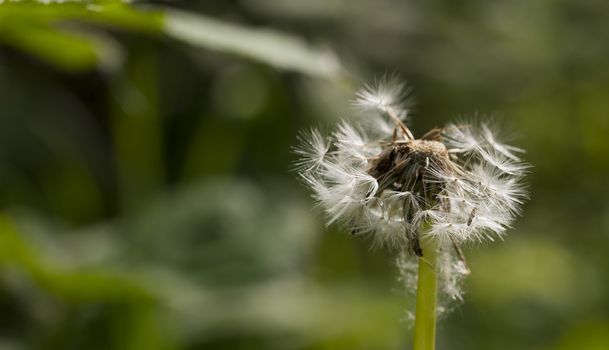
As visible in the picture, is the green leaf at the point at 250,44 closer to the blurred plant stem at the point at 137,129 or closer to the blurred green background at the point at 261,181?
the blurred green background at the point at 261,181

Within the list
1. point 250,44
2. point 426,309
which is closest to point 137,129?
point 250,44

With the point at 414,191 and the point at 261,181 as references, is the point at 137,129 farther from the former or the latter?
the point at 414,191

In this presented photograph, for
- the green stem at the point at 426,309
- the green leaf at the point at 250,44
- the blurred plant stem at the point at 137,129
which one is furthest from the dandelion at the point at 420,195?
the blurred plant stem at the point at 137,129

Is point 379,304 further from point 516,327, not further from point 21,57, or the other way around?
point 21,57

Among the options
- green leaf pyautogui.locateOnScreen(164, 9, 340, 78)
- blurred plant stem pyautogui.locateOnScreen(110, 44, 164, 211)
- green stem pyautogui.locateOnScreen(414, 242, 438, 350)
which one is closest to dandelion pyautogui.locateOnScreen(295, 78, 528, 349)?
green stem pyautogui.locateOnScreen(414, 242, 438, 350)

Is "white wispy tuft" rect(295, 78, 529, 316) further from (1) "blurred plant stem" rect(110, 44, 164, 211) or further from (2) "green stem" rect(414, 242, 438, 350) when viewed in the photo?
(1) "blurred plant stem" rect(110, 44, 164, 211)

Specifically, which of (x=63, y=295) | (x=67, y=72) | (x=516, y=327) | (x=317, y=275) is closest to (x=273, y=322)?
(x=317, y=275)

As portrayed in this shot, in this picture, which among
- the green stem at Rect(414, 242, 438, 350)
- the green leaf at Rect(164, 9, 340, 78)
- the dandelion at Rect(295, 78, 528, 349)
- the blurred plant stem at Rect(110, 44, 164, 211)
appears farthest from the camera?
the blurred plant stem at Rect(110, 44, 164, 211)

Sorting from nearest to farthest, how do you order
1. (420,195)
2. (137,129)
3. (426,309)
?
(426,309)
(420,195)
(137,129)
